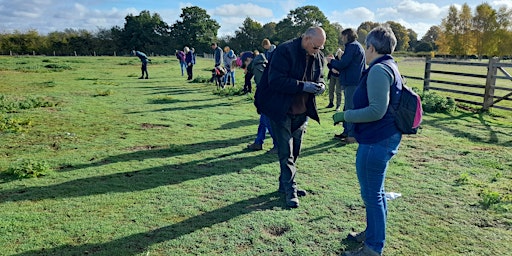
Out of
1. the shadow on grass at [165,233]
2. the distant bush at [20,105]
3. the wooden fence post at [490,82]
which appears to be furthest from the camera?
the wooden fence post at [490,82]

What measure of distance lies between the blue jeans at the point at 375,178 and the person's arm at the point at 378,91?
0.98 ft

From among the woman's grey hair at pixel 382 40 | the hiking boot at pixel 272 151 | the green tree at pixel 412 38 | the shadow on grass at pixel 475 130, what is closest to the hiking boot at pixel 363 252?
the woman's grey hair at pixel 382 40

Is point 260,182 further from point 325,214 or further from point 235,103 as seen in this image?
point 235,103

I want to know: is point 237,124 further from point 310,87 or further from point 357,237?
point 357,237

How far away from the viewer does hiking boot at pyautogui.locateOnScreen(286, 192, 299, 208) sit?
4735 millimetres

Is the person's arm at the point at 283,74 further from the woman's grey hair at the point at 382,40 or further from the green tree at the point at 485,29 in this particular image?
the green tree at the point at 485,29

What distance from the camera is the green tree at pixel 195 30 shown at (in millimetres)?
75438

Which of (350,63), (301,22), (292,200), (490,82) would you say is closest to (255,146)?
(350,63)

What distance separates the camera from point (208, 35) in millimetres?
77250

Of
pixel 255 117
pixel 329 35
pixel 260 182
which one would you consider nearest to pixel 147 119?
pixel 255 117

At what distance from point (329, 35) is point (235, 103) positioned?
191ft

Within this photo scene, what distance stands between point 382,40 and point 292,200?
2.43m

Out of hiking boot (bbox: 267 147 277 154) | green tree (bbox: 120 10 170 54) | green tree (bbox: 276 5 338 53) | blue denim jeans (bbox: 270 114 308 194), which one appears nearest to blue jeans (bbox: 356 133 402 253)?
blue denim jeans (bbox: 270 114 308 194)

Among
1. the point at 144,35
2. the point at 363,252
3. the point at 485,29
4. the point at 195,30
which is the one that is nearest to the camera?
the point at 363,252
